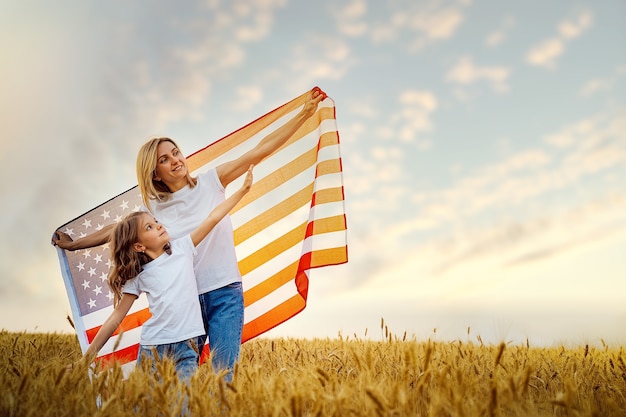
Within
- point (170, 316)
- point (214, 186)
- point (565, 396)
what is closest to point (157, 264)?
point (170, 316)

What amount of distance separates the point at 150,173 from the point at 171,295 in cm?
100

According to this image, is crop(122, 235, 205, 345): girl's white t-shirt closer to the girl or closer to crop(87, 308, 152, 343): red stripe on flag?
the girl

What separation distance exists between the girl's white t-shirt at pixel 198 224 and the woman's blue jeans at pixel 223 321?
3.0 inches

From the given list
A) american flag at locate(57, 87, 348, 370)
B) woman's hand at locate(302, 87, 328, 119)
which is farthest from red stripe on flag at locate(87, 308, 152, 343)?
woman's hand at locate(302, 87, 328, 119)

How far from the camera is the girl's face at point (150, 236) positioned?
3684mm

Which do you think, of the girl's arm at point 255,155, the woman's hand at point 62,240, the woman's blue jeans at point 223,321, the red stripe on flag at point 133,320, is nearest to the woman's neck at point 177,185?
the girl's arm at point 255,155

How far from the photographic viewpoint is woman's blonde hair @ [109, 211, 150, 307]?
11.9 ft

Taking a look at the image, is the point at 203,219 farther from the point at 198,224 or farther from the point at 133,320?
the point at 133,320

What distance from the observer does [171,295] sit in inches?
139

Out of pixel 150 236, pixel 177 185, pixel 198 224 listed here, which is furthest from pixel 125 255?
pixel 177 185

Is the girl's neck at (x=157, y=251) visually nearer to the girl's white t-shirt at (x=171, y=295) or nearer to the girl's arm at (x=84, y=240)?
the girl's white t-shirt at (x=171, y=295)

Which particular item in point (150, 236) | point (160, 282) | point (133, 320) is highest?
point (150, 236)

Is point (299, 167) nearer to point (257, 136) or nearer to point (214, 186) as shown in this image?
point (257, 136)

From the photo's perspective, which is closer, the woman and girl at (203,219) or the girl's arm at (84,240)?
the woman and girl at (203,219)
